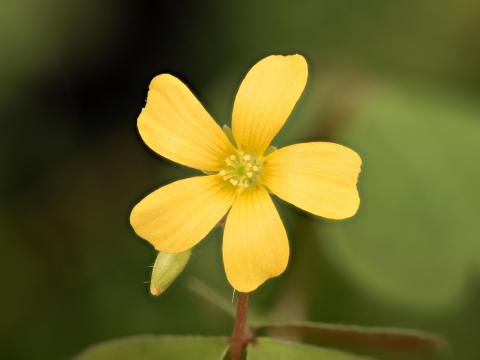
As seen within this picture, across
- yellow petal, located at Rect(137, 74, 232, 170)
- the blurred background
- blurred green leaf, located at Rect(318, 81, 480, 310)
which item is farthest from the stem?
blurred green leaf, located at Rect(318, 81, 480, 310)

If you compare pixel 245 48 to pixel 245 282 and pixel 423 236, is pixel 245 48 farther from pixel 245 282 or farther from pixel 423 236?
pixel 245 282

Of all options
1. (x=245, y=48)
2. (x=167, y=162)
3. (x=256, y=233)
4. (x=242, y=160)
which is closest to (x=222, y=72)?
(x=245, y=48)

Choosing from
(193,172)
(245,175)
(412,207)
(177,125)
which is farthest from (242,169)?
(412,207)

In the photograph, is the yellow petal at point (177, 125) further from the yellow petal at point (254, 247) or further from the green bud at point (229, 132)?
the yellow petal at point (254, 247)

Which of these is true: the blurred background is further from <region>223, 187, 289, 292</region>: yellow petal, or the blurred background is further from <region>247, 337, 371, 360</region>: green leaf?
<region>223, 187, 289, 292</region>: yellow petal

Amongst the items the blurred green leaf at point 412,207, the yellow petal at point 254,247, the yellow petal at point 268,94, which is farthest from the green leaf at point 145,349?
the blurred green leaf at point 412,207

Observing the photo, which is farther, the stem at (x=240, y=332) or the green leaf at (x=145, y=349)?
the green leaf at (x=145, y=349)

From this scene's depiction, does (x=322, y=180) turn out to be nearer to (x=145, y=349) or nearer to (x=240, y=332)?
(x=240, y=332)
